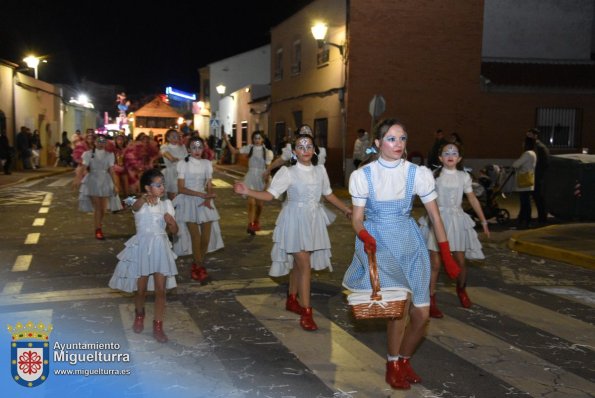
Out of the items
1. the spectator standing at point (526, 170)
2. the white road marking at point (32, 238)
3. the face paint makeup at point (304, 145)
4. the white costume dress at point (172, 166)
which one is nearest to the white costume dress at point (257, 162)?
the white costume dress at point (172, 166)

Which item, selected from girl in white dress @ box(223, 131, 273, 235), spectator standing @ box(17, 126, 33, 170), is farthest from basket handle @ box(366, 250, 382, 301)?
spectator standing @ box(17, 126, 33, 170)

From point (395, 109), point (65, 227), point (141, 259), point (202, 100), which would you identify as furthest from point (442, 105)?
point (202, 100)

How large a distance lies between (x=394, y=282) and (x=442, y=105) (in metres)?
18.4

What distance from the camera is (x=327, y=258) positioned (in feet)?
21.4

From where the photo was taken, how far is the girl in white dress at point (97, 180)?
1121 cm

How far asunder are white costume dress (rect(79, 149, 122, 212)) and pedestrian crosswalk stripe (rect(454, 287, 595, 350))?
21.7 feet

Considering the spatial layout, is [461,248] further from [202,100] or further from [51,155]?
[202,100]

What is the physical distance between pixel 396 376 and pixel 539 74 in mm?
20591

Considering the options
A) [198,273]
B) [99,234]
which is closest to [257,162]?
[99,234]

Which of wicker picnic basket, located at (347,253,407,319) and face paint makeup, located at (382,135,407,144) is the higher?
face paint makeup, located at (382,135,407,144)

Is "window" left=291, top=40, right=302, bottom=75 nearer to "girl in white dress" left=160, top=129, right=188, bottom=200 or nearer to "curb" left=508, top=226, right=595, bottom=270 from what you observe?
"girl in white dress" left=160, top=129, right=188, bottom=200

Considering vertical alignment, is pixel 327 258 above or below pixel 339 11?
below

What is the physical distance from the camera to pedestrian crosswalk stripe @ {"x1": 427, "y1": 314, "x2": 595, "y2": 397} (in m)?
4.72

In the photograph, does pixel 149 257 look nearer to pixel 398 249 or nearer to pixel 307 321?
pixel 307 321
